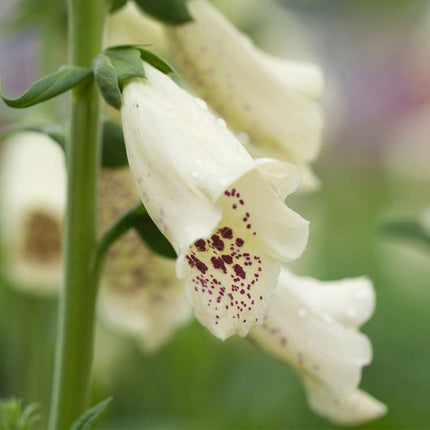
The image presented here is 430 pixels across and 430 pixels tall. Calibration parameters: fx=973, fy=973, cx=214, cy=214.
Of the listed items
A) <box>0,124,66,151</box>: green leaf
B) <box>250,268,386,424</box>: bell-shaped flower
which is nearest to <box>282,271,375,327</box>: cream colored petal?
<box>250,268,386,424</box>: bell-shaped flower

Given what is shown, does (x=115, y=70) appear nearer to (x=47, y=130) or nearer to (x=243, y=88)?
(x=47, y=130)

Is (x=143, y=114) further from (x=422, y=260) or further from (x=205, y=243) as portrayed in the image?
(x=422, y=260)

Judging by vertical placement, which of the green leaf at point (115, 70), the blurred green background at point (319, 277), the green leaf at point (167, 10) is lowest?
the blurred green background at point (319, 277)

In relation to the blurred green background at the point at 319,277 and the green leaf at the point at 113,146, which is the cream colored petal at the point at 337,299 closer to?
the green leaf at the point at 113,146

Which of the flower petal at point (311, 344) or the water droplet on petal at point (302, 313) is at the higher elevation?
the water droplet on petal at point (302, 313)

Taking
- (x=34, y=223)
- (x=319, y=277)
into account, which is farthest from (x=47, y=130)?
(x=319, y=277)

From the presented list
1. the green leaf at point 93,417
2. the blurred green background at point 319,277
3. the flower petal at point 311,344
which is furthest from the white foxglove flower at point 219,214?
the blurred green background at point 319,277

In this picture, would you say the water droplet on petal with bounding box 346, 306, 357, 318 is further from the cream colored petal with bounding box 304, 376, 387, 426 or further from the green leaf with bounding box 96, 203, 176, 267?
the green leaf with bounding box 96, 203, 176, 267

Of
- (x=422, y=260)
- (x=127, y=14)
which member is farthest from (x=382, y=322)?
(x=127, y=14)
